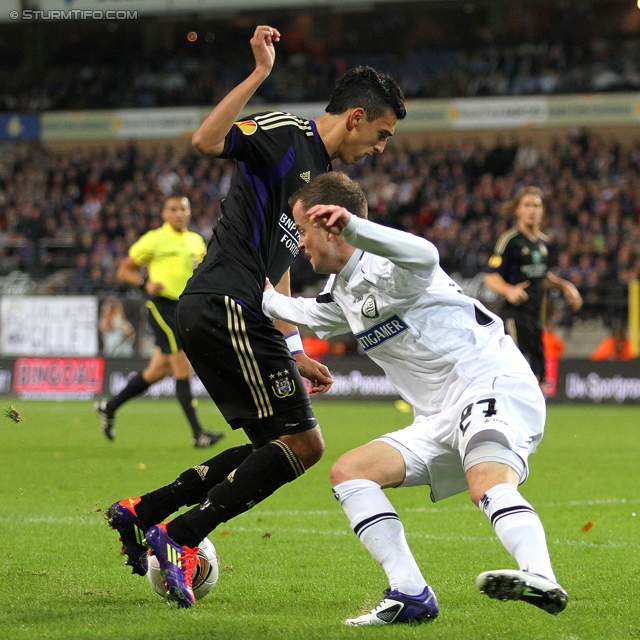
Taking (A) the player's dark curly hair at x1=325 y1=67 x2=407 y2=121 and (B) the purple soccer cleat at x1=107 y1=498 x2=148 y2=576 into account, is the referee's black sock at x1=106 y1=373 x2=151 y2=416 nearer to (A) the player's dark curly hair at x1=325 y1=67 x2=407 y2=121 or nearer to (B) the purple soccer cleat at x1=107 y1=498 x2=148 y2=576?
(B) the purple soccer cleat at x1=107 y1=498 x2=148 y2=576

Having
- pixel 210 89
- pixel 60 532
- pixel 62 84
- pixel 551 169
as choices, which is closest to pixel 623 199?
pixel 551 169

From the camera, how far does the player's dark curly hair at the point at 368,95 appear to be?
4.23m

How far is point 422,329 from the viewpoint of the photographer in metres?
3.91

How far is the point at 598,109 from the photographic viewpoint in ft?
88.2

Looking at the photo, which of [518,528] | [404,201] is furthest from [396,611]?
[404,201]

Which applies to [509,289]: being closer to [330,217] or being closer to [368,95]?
[368,95]

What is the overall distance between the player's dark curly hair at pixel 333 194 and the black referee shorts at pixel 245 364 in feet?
1.65

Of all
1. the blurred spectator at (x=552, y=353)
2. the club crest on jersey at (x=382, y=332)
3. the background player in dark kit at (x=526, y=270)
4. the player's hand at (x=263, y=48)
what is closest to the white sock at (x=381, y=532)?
the club crest on jersey at (x=382, y=332)

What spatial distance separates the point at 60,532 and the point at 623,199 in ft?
65.7

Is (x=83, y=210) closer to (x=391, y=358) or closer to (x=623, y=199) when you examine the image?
(x=623, y=199)

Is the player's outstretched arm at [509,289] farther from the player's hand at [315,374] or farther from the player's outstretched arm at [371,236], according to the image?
the player's outstretched arm at [371,236]

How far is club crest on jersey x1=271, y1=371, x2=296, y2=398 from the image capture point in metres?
→ 4.02

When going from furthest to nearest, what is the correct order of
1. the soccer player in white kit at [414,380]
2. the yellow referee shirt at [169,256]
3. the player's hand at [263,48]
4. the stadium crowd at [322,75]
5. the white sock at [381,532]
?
the stadium crowd at [322,75], the yellow referee shirt at [169,256], the player's hand at [263,48], the white sock at [381,532], the soccer player in white kit at [414,380]

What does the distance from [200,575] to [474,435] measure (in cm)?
127
